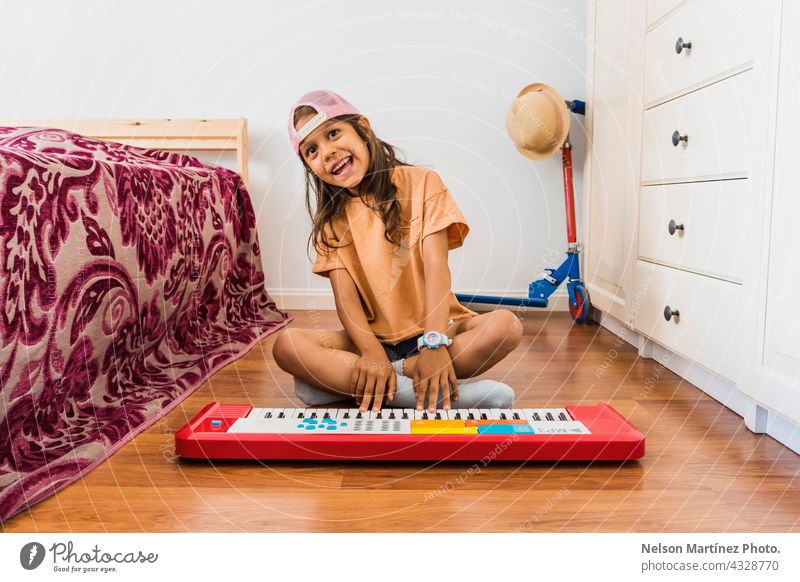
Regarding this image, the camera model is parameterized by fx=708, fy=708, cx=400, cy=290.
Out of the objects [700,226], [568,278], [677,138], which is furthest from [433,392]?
[568,278]

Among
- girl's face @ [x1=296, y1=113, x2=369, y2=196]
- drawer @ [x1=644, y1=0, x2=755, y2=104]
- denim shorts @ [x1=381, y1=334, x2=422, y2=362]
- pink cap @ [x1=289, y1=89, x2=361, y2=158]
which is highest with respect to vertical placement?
drawer @ [x1=644, y1=0, x2=755, y2=104]

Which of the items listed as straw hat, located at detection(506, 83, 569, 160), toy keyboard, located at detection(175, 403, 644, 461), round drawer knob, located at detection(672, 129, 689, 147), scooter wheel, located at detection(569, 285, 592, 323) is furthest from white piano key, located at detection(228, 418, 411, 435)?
straw hat, located at detection(506, 83, 569, 160)

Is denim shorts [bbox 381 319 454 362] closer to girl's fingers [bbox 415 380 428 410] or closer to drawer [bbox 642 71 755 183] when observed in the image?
girl's fingers [bbox 415 380 428 410]

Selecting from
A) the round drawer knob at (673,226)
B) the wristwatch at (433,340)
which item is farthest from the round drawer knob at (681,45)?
the wristwatch at (433,340)

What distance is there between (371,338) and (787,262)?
58cm

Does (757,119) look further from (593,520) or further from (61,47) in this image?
(61,47)

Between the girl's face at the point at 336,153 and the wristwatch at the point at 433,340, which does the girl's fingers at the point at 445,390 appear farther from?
the girl's face at the point at 336,153

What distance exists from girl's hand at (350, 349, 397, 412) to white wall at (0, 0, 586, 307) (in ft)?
3.90

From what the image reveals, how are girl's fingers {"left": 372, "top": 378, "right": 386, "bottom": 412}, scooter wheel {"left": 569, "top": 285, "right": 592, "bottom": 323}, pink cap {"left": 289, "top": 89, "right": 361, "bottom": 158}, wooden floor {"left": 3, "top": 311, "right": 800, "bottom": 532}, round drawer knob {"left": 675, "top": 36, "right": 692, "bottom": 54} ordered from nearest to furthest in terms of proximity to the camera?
wooden floor {"left": 3, "top": 311, "right": 800, "bottom": 532} < girl's fingers {"left": 372, "top": 378, "right": 386, "bottom": 412} < pink cap {"left": 289, "top": 89, "right": 361, "bottom": 158} < round drawer knob {"left": 675, "top": 36, "right": 692, "bottom": 54} < scooter wheel {"left": 569, "top": 285, "right": 592, "bottom": 323}

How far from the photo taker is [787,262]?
91cm

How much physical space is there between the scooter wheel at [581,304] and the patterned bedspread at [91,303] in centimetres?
89

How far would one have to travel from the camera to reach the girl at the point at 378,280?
1.06 metres

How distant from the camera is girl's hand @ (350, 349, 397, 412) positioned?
1.02 m
